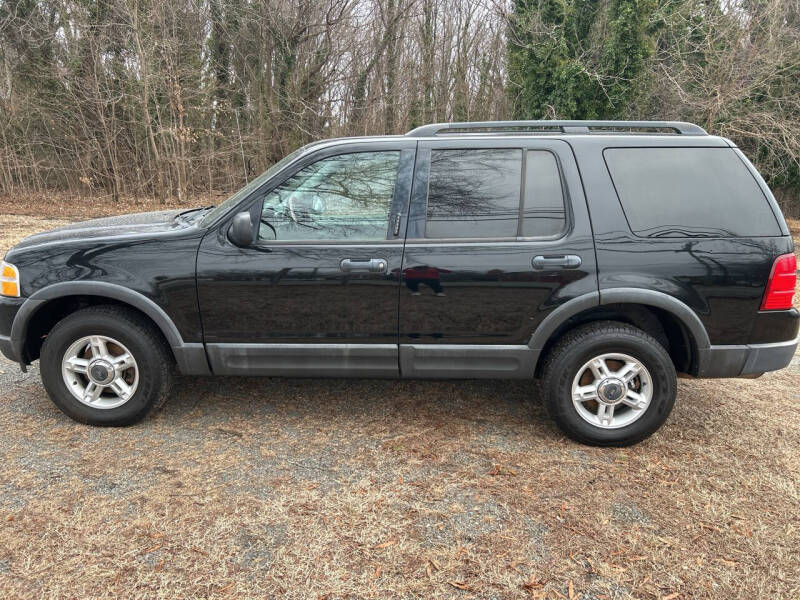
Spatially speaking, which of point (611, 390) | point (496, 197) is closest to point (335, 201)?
point (496, 197)

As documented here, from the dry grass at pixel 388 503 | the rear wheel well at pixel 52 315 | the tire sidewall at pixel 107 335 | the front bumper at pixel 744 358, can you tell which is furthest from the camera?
the rear wheel well at pixel 52 315

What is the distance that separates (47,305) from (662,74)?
15.0 meters

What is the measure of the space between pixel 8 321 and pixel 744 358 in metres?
4.46

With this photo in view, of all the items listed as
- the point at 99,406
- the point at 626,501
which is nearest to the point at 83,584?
the point at 99,406

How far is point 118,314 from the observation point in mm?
3514

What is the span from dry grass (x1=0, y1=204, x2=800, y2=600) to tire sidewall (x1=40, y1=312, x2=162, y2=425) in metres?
0.12

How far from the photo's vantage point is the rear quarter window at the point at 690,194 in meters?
3.26

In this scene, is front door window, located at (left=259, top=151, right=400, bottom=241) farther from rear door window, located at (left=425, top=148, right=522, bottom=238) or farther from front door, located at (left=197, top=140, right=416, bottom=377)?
rear door window, located at (left=425, top=148, right=522, bottom=238)

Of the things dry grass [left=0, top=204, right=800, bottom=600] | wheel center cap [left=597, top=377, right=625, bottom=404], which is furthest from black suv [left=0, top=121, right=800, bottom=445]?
dry grass [left=0, top=204, right=800, bottom=600]

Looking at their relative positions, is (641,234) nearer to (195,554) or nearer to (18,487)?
(195,554)

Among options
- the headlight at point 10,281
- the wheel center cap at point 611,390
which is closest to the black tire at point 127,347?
the headlight at point 10,281

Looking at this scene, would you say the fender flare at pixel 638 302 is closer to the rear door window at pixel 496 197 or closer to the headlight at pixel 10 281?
the rear door window at pixel 496 197

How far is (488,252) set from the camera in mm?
3307

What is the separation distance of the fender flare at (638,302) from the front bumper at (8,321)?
324 centimetres
